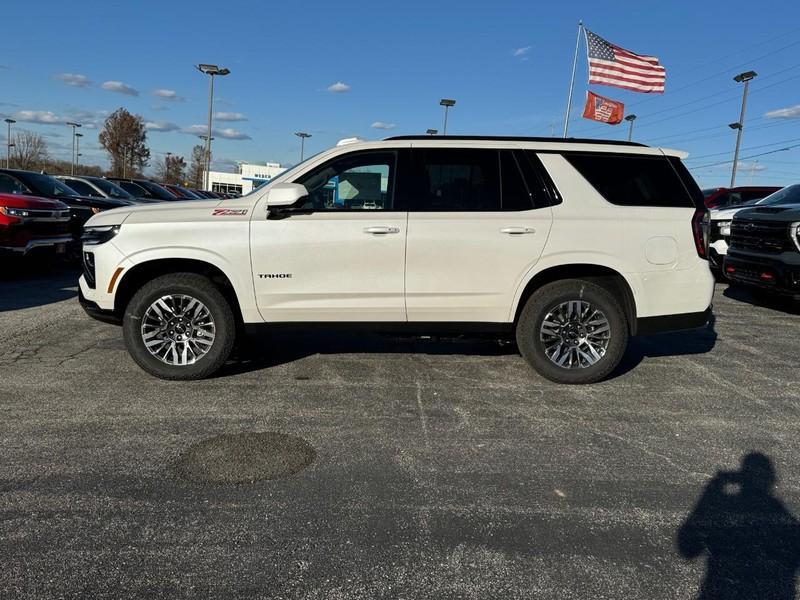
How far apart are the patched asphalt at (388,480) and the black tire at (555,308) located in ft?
0.55

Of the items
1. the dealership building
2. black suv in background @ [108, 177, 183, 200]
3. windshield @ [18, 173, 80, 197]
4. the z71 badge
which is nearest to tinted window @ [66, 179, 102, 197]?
windshield @ [18, 173, 80, 197]

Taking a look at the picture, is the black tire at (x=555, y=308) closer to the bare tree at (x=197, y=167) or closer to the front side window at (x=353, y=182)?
the front side window at (x=353, y=182)

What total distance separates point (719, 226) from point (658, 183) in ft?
22.0

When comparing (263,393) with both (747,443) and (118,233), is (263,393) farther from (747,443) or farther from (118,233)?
(747,443)

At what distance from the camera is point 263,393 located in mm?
4594

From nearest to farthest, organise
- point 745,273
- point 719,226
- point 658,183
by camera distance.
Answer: point 658,183 < point 745,273 < point 719,226

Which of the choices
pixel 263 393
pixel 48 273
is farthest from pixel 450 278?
pixel 48 273

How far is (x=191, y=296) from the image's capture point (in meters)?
4.70

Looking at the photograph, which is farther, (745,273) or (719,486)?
(745,273)

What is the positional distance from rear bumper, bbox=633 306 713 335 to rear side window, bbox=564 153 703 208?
0.94 m

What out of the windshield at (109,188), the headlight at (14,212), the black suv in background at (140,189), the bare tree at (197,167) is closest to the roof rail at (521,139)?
the headlight at (14,212)

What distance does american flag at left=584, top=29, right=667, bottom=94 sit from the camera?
16.3m

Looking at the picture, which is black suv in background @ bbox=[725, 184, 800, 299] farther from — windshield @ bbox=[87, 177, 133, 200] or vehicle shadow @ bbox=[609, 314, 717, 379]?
windshield @ bbox=[87, 177, 133, 200]

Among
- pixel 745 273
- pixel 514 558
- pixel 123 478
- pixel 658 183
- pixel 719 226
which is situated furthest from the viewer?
pixel 719 226
